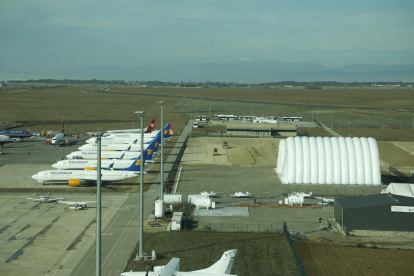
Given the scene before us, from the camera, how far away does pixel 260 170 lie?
307 feet

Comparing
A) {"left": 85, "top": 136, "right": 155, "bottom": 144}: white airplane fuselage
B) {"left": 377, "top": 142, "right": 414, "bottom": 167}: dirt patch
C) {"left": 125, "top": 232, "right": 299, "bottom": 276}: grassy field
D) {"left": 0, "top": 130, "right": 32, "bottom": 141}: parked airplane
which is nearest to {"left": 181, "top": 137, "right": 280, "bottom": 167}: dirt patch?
{"left": 85, "top": 136, "right": 155, "bottom": 144}: white airplane fuselage

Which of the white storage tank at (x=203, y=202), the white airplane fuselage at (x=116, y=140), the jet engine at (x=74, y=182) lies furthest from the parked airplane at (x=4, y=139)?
the white storage tank at (x=203, y=202)

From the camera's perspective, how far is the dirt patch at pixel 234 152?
102312 millimetres

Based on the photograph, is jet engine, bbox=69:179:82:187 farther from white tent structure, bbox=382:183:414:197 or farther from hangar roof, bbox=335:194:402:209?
white tent structure, bbox=382:183:414:197

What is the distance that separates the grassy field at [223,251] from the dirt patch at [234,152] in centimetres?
4614

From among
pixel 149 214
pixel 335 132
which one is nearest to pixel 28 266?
pixel 149 214

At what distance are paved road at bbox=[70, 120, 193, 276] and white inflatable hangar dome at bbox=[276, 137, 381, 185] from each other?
24.4 metres

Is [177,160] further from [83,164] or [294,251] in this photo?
[294,251]

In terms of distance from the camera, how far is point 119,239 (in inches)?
2131

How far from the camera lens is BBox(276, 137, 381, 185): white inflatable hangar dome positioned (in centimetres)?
8062

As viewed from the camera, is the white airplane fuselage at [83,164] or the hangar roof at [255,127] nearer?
the white airplane fuselage at [83,164]

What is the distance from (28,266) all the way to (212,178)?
45.4 m

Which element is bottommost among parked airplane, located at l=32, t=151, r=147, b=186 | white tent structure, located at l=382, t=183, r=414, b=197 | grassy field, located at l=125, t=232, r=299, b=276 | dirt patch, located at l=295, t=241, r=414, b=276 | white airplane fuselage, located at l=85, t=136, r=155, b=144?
grassy field, located at l=125, t=232, r=299, b=276

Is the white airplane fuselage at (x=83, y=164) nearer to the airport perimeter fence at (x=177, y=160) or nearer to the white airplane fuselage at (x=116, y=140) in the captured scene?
the airport perimeter fence at (x=177, y=160)
